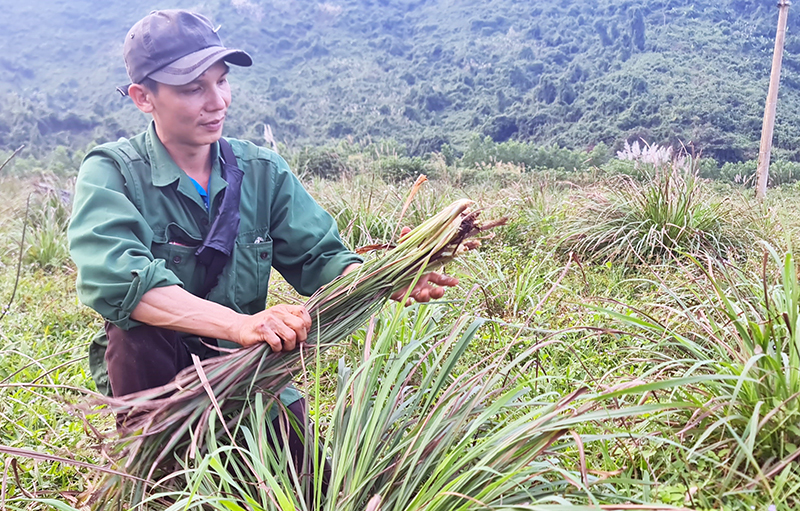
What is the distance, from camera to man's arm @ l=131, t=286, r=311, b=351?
1.33 m

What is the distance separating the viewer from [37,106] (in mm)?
36844

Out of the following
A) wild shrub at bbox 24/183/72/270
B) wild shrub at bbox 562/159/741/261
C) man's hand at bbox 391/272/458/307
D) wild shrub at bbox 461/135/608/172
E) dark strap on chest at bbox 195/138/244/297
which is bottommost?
wild shrub at bbox 461/135/608/172

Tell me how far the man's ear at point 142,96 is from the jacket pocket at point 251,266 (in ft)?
1.62

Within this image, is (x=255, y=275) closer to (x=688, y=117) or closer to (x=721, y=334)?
(x=721, y=334)

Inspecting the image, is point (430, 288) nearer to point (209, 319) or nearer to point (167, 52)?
point (209, 319)

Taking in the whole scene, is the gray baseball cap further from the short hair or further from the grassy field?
the grassy field

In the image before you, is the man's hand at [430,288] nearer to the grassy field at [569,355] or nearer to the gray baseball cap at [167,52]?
the grassy field at [569,355]

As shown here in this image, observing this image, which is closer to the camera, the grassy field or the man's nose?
the grassy field

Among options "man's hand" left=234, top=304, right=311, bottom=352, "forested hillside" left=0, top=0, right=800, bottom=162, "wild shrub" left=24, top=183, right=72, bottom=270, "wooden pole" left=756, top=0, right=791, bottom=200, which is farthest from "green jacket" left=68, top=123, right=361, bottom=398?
"forested hillside" left=0, top=0, right=800, bottom=162

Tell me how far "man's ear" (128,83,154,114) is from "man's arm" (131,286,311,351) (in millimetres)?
659

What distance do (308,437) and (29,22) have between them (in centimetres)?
Answer: 7752

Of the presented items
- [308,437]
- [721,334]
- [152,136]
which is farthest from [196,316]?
[721,334]

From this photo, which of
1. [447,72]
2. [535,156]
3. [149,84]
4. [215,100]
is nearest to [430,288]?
[215,100]

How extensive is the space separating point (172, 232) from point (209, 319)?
440mm
